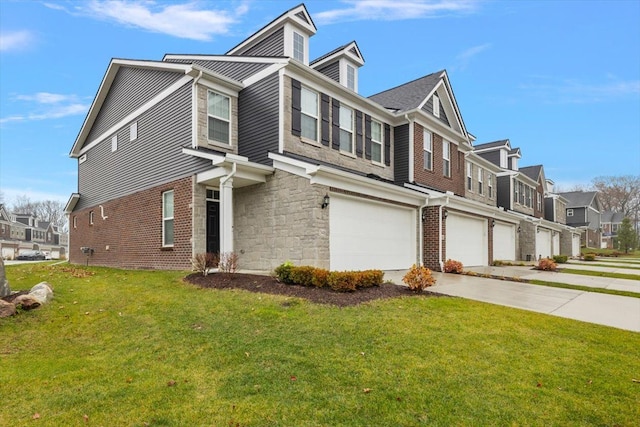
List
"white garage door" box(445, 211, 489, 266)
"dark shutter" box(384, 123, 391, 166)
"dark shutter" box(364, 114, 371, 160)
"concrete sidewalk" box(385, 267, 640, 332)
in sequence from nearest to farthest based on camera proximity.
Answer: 1. "concrete sidewalk" box(385, 267, 640, 332)
2. "dark shutter" box(364, 114, 371, 160)
3. "white garage door" box(445, 211, 489, 266)
4. "dark shutter" box(384, 123, 391, 166)

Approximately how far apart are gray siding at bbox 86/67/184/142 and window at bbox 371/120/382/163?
7481 millimetres

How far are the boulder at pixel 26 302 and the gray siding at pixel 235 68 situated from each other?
352 inches

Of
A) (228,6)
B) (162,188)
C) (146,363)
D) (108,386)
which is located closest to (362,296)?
(146,363)

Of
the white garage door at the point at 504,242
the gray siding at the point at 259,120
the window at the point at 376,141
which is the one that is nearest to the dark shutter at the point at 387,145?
the window at the point at 376,141

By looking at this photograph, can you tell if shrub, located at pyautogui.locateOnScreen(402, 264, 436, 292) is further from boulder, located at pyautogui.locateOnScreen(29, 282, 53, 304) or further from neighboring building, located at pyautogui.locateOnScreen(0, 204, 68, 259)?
neighboring building, located at pyautogui.locateOnScreen(0, 204, 68, 259)

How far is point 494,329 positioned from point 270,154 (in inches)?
305

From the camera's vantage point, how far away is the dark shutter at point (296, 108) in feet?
38.1

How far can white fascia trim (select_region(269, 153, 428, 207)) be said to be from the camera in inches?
387

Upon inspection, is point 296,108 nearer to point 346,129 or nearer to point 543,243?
point 346,129

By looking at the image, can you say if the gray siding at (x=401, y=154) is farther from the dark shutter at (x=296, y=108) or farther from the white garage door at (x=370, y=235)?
the dark shutter at (x=296, y=108)

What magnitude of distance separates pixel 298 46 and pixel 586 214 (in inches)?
2151

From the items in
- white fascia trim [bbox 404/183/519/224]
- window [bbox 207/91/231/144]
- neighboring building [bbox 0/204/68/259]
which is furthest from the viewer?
neighboring building [bbox 0/204/68/259]

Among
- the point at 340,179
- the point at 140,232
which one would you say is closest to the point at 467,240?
the point at 340,179

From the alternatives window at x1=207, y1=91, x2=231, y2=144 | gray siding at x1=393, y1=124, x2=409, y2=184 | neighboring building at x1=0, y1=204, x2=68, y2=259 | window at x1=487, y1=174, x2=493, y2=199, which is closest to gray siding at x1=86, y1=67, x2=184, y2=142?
window at x1=207, y1=91, x2=231, y2=144
